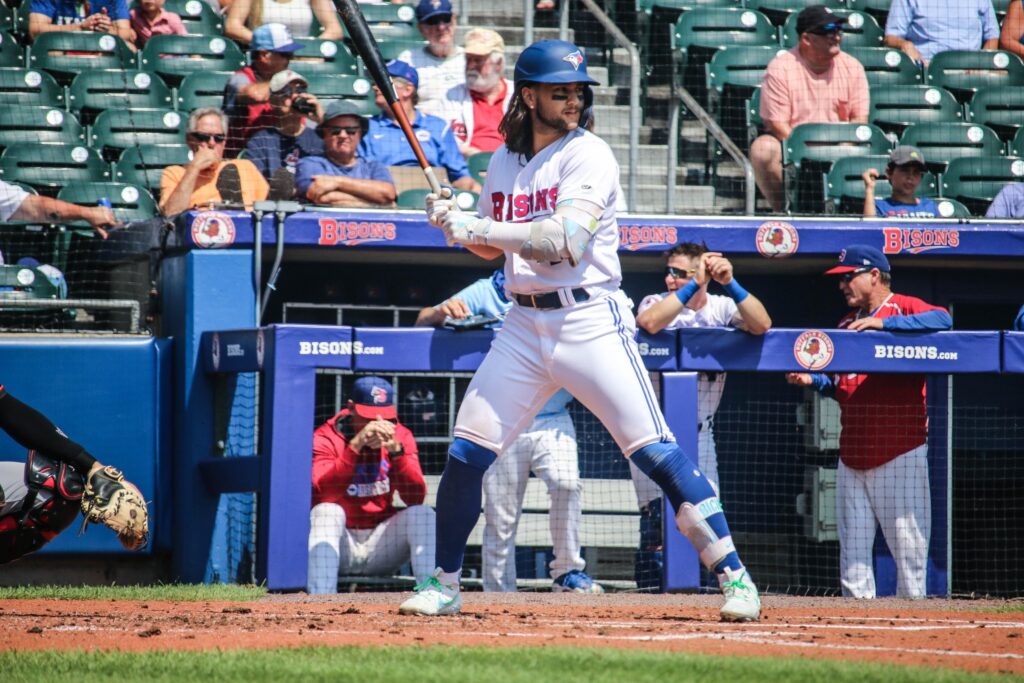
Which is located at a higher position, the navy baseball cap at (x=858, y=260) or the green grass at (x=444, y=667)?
the navy baseball cap at (x=858, y=260)

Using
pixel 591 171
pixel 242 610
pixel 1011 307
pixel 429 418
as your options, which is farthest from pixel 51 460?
pixel 1011 307

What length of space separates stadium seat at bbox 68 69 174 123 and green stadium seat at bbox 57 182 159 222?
1.03 metres

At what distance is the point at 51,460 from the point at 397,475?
263 centimetres

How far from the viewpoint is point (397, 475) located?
6656 mm

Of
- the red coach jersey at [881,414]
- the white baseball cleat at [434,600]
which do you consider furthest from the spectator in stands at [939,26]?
the white baseball cleat at [434,600]

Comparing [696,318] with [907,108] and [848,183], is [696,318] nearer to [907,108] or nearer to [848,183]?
[848,183]

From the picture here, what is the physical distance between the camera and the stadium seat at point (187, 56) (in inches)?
Answer: 351

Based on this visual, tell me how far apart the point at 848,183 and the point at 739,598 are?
169 inches

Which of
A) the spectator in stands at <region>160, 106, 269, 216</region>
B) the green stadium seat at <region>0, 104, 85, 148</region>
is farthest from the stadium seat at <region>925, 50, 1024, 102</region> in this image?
the green stadium seat at <region>0, 104, 85, 148</region>

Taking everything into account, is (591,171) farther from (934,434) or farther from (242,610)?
(934,434)

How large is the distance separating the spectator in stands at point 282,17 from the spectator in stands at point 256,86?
74cm

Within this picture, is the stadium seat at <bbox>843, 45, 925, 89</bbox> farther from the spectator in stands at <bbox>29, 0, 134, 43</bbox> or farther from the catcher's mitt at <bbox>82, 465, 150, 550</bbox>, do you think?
the catcher's mitt at <bbox>82, 465, 150, 550</bbox>

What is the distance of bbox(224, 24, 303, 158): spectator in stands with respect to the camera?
7887mm

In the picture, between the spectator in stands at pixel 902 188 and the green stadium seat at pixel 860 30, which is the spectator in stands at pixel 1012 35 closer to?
the green stadium seat at pixel 860 30
